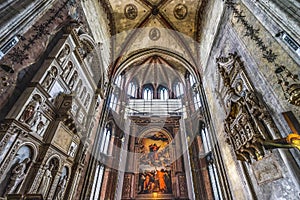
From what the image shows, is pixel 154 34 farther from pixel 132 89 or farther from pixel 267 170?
pixel 267 170

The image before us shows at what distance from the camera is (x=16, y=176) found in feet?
10.6

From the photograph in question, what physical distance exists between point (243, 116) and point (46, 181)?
5.78 m

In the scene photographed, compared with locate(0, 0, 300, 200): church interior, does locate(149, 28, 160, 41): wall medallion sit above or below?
above

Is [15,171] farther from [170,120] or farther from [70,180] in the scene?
[170,120]

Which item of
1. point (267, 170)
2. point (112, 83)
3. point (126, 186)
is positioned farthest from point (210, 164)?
point (112, 83)

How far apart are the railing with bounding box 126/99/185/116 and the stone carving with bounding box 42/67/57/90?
10378 mm

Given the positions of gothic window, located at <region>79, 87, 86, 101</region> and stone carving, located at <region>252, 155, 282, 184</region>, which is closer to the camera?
stone carving, located at <region>252, 155, 282, 184</region>

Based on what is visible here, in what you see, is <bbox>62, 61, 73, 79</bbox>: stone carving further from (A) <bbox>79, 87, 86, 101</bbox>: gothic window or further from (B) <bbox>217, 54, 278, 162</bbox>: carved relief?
(B) <bbox>217, 54, 278, 162</bbox>: carved relief

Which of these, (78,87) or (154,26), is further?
(154,26)

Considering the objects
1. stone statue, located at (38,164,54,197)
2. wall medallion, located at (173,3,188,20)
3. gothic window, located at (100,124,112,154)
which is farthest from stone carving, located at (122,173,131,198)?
wall medallion, located at (173,3,188,20)

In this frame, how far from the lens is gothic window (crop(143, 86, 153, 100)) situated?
17261 millimetres

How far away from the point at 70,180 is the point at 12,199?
7.75ft

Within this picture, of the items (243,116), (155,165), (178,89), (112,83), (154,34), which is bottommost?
(243,116)

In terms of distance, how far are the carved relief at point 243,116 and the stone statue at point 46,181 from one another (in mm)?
5397
